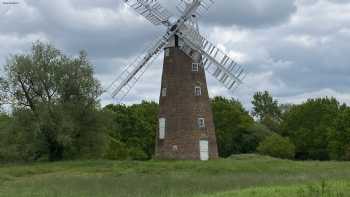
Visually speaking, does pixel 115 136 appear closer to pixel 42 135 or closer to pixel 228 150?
pixel 228 150

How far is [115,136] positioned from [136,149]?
3.99 meters

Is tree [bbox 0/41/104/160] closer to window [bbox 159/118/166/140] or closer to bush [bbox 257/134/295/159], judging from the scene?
window [bbox 159/118/166/140]

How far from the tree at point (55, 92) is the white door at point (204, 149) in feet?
25.4

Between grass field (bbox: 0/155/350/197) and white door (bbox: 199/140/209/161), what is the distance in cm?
541

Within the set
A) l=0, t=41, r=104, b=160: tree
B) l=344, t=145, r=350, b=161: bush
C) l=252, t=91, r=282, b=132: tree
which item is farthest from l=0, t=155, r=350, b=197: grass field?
l=252, t=91, r=282, b=132: tree

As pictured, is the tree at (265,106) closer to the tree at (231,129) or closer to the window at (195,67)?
the tree at (231,129)

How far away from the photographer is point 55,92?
4909cm

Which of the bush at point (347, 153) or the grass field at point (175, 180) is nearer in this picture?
the grass field at point (175, 180)

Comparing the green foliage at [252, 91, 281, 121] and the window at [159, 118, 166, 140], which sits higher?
the green foliage at [252, 91, 281, 121]

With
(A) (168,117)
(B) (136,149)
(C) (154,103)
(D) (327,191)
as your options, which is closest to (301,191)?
(D) (327,191)

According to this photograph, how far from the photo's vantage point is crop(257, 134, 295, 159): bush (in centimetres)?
8088

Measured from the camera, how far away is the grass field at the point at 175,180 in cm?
2306

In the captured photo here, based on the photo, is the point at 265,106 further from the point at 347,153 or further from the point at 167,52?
the point at 167,52

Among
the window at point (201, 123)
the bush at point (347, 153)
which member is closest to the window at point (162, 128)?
the window at point (201, 123)
